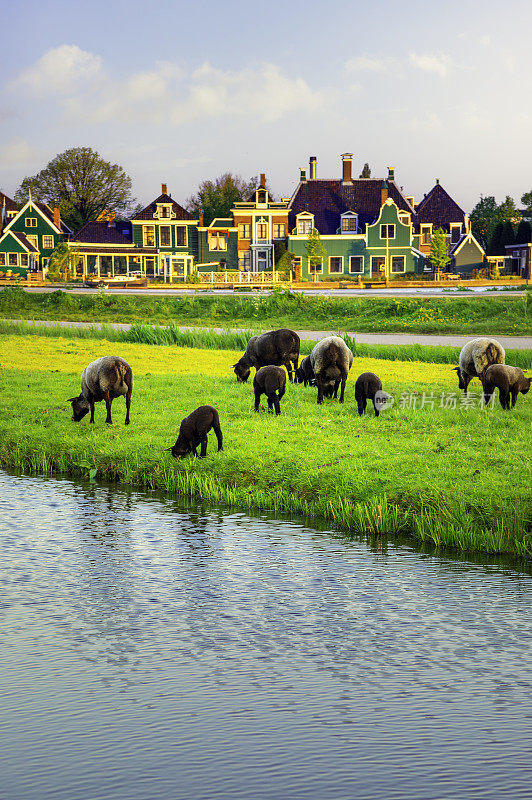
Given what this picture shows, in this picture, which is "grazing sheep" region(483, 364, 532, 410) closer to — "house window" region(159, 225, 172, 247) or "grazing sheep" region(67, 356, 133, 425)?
"grazing sheep" region(67, 356, 133, 425)

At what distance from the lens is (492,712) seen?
290 inches

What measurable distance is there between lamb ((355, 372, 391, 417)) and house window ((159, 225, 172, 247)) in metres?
84.6

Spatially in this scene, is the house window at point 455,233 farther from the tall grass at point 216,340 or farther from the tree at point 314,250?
the tall grass at point 216,340

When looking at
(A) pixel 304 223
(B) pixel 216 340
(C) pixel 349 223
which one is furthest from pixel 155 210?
(B) pixel 216 340

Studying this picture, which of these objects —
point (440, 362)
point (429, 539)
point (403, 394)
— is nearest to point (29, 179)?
point (440, 362)

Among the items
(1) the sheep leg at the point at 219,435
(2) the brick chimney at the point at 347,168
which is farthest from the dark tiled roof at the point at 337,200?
(1) the sheep leg at the point at 219,435

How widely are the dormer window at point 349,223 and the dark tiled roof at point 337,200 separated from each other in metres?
0.78

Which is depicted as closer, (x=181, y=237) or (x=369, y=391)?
(x=369, y=391)

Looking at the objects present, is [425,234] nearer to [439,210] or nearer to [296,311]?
[439,210]

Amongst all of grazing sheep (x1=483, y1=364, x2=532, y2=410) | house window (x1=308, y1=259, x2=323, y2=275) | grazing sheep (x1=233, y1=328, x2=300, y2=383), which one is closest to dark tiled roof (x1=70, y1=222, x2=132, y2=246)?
house window (x1=308, y1=259, x2=323, y2=275)

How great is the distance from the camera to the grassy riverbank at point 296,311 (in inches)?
1761

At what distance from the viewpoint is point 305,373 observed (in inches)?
886

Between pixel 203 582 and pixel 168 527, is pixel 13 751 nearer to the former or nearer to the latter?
pixel 203 582

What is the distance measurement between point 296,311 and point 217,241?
52765 millimetres
